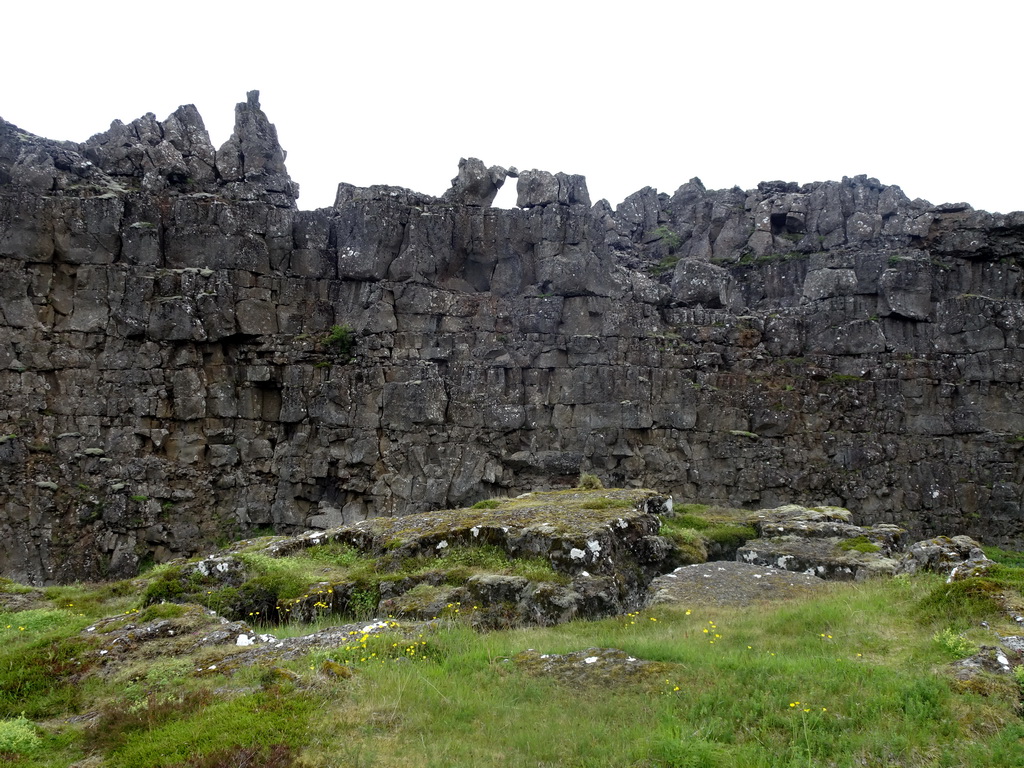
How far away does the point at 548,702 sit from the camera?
350 inches

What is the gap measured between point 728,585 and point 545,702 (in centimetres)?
689

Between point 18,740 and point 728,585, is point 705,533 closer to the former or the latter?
point 728,585

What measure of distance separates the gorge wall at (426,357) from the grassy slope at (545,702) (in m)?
18.2

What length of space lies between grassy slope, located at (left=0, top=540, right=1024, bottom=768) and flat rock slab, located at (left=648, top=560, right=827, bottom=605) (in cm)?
243

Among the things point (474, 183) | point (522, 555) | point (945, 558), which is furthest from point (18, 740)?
point (474, 183)

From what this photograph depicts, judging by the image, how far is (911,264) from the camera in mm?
31562

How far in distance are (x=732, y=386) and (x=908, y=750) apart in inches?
976

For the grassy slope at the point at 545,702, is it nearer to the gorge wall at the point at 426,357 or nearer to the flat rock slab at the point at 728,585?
the flat rock slab at the point at 728,585

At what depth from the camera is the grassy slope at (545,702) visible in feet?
24.5

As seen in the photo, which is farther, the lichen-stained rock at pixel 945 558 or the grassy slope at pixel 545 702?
the lichen-stained rock at pixel 945 558

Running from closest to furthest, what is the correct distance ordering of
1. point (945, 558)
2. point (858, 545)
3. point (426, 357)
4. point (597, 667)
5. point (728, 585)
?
point (597, 667) < point (945, 558) < point (728, 585) < point (858, 545) < point (426, 357)

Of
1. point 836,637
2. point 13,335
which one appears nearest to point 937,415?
point 836,637

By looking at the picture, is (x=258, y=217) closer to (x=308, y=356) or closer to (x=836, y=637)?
(x=308, y=356)

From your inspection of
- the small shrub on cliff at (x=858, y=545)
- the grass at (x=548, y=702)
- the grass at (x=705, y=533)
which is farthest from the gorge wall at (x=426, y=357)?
the grass at (x=548, y=702)
